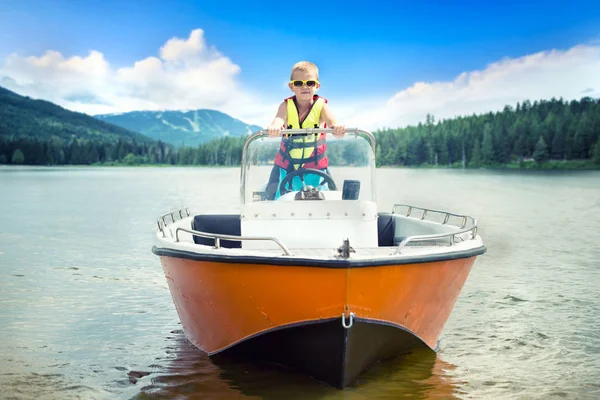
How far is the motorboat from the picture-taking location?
5781mm

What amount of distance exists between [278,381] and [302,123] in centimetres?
333

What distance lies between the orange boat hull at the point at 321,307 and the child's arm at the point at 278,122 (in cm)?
195

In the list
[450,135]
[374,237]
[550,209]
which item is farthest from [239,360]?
[450,135]

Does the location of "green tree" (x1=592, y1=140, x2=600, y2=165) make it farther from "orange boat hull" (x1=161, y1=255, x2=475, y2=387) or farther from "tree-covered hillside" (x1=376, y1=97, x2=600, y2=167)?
"orange boat hull" (x1=161, y1=255, x2=475, y2=387)

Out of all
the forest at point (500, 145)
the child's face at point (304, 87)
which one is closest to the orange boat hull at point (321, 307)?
the child's face at point (304, 87)

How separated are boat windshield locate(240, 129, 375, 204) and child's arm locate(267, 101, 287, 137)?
0.27 m

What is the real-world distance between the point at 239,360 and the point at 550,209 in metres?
28.5

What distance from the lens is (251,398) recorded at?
21.4ft

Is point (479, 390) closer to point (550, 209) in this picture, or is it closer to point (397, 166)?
point (550, 209)

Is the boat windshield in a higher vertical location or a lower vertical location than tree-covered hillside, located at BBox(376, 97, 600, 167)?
lower

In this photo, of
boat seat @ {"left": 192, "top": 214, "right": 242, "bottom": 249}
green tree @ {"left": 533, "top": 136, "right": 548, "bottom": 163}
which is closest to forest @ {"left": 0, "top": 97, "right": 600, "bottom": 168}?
green tree @ {"left": 533, "top": 136, "right": 548, "bottom": 163}

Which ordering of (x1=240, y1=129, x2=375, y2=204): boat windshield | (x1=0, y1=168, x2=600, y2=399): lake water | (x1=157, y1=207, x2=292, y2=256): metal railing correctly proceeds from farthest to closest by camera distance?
1. (x1=240, y1=129, x2=375, y2=204): boat windshield
2. (x1=0, y1=168, x2=600, y2=399): lake water
3. (x1=157, y1=207, x2=292, y2=256): metal railing

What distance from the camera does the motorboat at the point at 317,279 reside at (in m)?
5.78

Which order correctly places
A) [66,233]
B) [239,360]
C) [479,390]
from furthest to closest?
[66,233]
[239,360]
[479,390]
